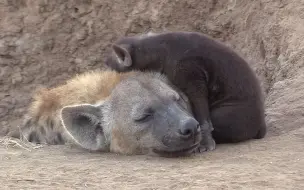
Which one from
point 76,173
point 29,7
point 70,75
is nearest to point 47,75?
point 70,75

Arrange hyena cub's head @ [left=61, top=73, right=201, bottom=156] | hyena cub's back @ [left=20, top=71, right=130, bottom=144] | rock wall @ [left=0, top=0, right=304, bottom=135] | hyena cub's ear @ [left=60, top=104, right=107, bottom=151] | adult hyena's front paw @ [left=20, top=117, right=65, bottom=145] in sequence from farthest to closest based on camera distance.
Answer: rock wall @ [left=0, top=0, right=304, bottom=135], adult hyena's front paw @ [left=20, top=117, right=65, bottom=145], hyena cub's back @ [left=20, top=71, right=130, bottom=144], hyena cub's ear @ [left=60, top=104, right=107, bottom=151], hyena cub's head @ [left=61, top=73, right=201, bottom=156]

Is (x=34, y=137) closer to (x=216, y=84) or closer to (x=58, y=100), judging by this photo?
(x=58, y=100)

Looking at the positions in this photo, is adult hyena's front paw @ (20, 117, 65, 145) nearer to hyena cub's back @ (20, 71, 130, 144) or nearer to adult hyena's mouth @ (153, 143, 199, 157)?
hyena cub's back @ (20, 71, 130, 144)

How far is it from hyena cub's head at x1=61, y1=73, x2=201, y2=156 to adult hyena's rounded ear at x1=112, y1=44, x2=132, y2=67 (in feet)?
0.60

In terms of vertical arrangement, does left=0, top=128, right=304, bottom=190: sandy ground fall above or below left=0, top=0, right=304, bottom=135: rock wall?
below

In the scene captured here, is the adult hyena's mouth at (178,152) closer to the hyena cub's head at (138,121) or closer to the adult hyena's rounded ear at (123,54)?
the hyena cub's head at (138,121)

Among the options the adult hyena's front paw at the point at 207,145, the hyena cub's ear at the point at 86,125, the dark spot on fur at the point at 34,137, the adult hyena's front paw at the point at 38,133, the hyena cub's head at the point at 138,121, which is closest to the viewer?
the hyena cub's head at the point at 138,121

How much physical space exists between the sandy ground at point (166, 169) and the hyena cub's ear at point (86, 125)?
0.08m

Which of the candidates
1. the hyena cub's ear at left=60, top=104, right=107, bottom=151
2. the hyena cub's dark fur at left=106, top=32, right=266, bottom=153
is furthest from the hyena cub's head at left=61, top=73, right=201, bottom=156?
the hyena cub's dark fur at left=106, top=32, right=266, bottom=153

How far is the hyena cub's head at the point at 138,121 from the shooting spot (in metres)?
4.19

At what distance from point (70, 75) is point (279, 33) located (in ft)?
7.60

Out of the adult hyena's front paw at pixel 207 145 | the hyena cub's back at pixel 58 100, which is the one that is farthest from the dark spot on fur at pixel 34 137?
the adult hyena's front paw at pixel 207 145

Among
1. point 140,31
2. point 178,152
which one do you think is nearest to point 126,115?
point 178,152

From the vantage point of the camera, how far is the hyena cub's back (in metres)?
4.71
